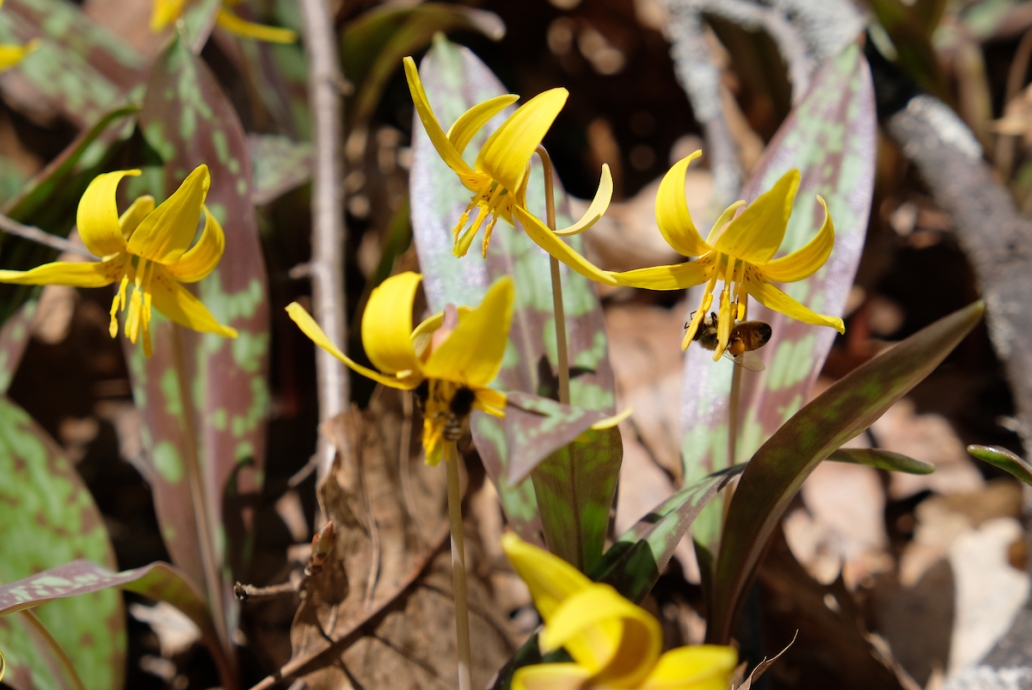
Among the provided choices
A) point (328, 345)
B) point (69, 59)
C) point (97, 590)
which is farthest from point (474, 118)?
point (69, 59)

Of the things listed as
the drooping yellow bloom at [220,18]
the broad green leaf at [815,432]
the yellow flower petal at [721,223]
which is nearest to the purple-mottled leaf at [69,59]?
the drooping yellow bloom at [220,18]

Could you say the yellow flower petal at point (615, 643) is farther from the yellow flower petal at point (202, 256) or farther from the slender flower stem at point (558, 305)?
the yellow flower petal at point (202, 256)

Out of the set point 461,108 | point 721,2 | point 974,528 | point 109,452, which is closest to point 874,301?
point 974,528

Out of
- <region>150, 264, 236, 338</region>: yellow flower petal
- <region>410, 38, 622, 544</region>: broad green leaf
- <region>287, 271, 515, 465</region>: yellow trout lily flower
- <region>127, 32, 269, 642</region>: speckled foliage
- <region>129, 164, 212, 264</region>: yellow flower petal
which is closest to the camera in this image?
<region>287, 271, 515, 465</region>: yellow trout lily flower

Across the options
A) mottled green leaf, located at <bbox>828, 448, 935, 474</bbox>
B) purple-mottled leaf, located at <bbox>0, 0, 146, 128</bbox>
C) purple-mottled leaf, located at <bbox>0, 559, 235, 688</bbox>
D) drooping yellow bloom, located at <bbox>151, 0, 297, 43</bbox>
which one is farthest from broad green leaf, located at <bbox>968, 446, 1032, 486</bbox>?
purple-mottled leaf, located at <bbox>0, 0, 146, 128</bbox>

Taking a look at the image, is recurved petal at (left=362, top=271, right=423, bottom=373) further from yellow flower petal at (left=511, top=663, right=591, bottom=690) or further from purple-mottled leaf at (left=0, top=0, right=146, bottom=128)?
purple-mottled leaf at (left=0, top=0, right=146, bottom=128)

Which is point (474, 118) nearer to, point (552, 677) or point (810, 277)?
point (552, 677)

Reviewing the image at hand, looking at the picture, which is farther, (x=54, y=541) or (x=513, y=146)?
(x=54, y=541)
